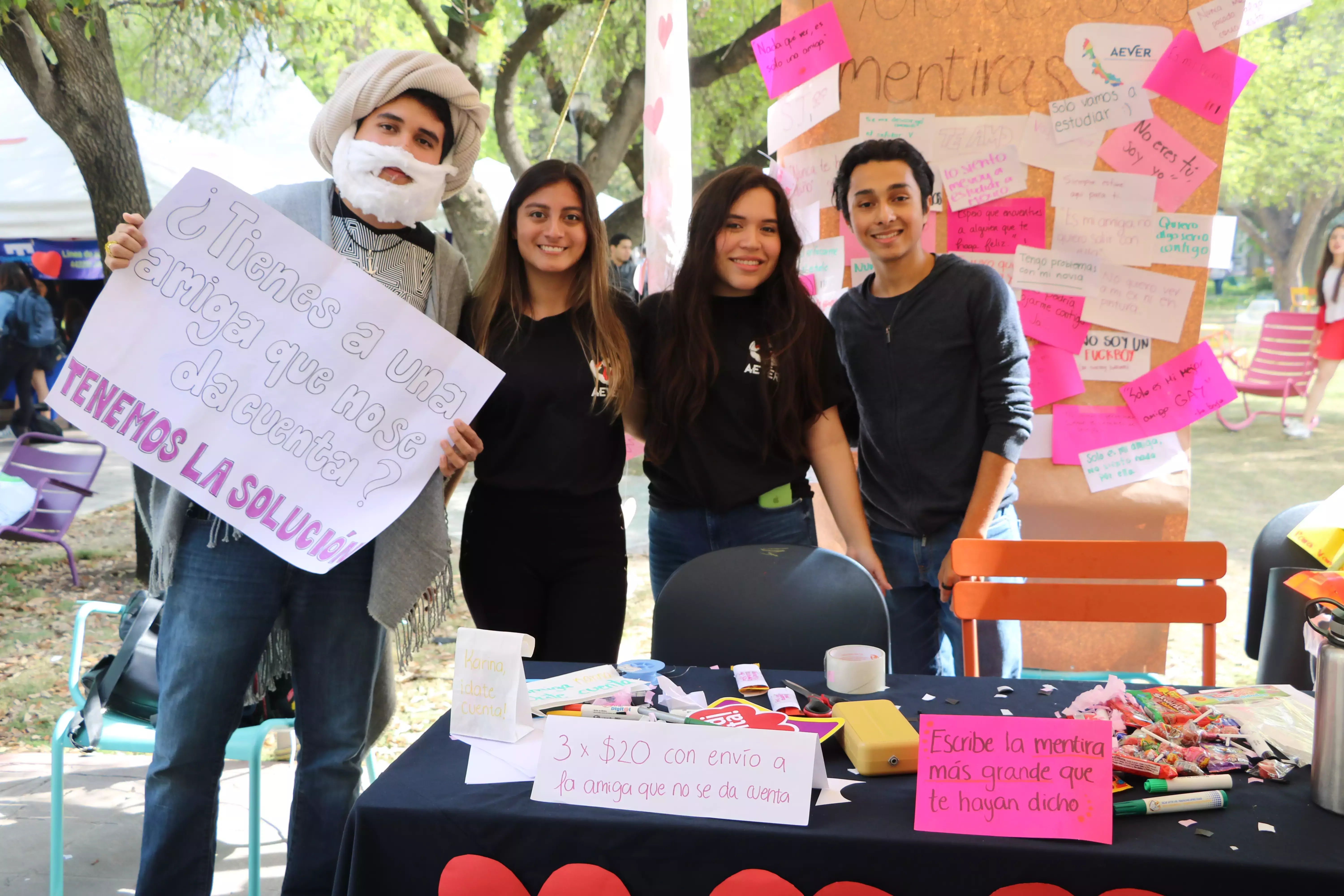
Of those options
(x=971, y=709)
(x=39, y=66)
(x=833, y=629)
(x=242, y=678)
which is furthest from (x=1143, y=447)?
(x=39, y=66)

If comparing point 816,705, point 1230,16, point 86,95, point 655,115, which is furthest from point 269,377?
point 86,95

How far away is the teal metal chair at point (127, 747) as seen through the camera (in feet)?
6.57

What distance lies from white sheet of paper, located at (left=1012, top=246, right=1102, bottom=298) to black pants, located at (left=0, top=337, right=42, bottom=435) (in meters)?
7.97

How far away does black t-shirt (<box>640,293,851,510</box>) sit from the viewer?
2.16m

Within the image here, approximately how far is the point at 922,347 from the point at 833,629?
2.49 feet

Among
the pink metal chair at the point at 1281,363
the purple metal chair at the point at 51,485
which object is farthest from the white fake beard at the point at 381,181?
the pink metal chair at the point at 1281,363

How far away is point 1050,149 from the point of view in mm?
2943

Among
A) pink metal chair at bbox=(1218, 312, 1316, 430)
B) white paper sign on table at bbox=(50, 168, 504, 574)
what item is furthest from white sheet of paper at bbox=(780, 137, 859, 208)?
pink metal chair at bbox=(1218, 312, 1316, 430)

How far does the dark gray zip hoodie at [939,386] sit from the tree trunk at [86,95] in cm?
323

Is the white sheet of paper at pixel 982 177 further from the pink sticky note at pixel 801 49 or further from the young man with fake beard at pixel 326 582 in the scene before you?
the young man with fake beard at pixel 326 582

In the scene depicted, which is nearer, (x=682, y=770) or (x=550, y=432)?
(x=682, y=770)

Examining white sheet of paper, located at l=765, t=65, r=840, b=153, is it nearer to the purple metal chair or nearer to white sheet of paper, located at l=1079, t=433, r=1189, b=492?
white sheet of paper, located at l=1079, t=433, r=1189, b=492

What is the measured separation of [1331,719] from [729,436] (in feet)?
4.12

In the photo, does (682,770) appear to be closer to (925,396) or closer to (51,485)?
(925,396)
